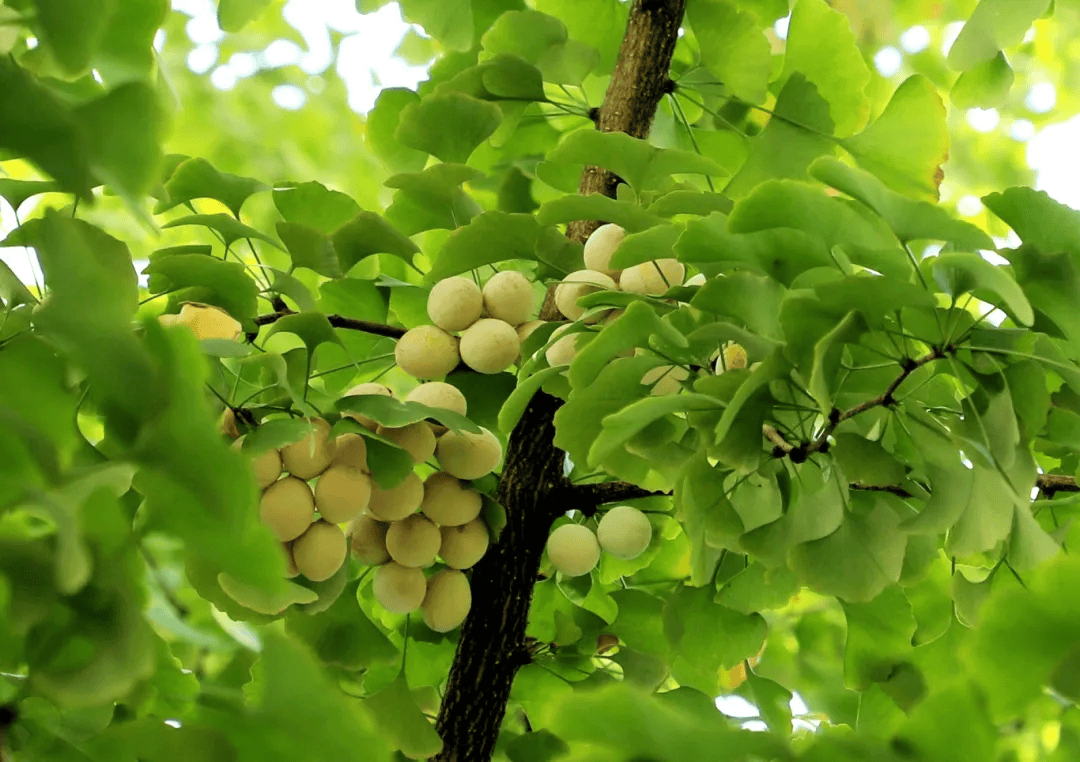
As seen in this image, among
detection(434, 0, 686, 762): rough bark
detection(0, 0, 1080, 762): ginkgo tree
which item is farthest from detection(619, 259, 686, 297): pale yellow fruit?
detection(434, 0, 686, 762): rough bark

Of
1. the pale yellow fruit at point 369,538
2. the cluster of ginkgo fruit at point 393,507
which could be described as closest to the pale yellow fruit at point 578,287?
the cluster of ginkgo fruit at point 393,507

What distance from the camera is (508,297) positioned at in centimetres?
84

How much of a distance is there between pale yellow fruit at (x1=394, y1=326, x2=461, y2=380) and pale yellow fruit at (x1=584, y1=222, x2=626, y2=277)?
14cm

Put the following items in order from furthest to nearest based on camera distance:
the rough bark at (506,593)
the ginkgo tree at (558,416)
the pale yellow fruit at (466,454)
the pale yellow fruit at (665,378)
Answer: the rough bark at (506,593), the pale yellow fruit at (466,454), the pale yellow fruit at (665,378), the ginkgo tree at (558,416)

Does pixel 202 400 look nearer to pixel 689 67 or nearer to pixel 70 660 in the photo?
pixel 70 660

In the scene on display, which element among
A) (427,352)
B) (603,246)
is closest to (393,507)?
(427,352)

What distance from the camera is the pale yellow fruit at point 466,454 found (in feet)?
2.62

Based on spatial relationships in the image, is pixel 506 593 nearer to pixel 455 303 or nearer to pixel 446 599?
pixel 446 599

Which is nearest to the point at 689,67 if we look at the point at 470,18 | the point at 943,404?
the point at 470,18

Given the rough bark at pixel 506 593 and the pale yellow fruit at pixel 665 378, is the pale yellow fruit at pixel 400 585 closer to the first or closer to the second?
the rough bark at pixel 506 593

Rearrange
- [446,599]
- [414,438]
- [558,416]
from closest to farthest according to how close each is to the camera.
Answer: [558,416] → [414,438] → [446,599]

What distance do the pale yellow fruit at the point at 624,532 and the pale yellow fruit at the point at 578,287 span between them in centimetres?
24

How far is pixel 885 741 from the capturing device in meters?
0.36

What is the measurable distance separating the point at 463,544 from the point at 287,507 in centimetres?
17
